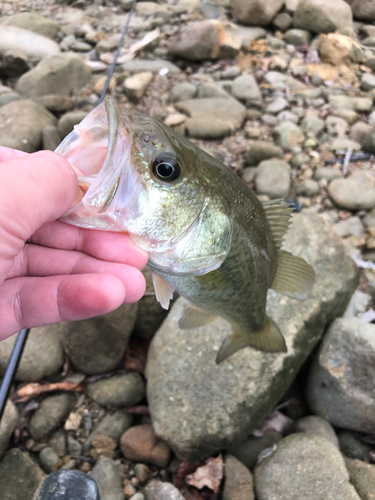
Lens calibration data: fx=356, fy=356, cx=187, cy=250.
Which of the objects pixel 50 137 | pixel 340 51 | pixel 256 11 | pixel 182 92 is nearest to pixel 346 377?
pixel 50 137

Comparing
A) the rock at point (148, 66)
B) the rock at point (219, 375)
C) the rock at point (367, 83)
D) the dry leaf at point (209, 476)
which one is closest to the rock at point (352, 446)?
the rock at point (219, 375)

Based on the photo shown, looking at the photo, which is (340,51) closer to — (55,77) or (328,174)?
(328,174)

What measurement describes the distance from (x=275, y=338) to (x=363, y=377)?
0.74 meters

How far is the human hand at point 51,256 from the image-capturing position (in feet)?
3.26

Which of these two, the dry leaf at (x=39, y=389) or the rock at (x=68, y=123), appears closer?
the dry leaf at (x=39, y=389)

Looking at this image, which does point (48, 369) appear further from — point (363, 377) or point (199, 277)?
point (363, 377)

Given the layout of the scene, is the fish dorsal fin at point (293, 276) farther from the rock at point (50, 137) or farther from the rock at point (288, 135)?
the rock at point (50, 137)

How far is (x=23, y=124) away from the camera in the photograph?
4.11 metres

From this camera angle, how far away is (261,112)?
16.3 feet

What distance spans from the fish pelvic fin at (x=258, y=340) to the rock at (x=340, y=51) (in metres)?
5.68

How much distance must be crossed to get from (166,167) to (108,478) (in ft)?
6.45

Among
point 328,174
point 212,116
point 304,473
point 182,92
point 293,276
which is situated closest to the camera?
point 293,276

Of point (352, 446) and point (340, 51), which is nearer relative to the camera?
point (352, 446)

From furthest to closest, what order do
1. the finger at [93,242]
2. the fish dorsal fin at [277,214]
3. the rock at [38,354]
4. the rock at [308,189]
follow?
1. the rock at [308,189]
2. the rock at [38,354]
3. the fish dorsal fin at [277,214]
4. the finger at [93,242]
